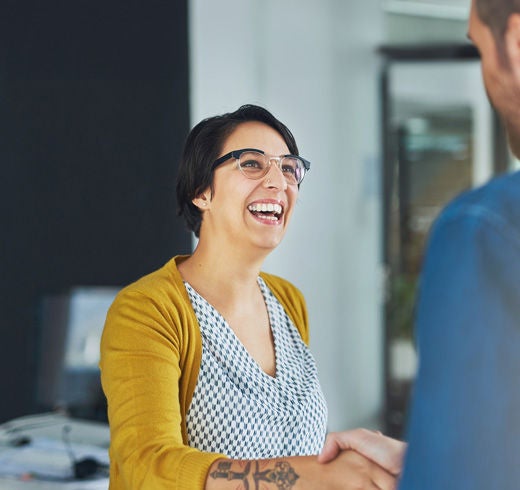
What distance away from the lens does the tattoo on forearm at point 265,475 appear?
1539 millimetres

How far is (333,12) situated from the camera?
670 cm

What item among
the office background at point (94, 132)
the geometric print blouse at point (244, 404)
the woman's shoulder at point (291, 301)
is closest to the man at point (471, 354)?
the geometric print blouse at point (244, 404)

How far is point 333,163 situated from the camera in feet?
21.8

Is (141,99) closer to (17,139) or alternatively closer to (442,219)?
(17,139)

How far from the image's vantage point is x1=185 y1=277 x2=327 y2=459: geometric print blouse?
6.11 feet

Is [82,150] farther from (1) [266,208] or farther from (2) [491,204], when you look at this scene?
(2) [491,204]

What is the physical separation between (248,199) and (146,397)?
1.91ft

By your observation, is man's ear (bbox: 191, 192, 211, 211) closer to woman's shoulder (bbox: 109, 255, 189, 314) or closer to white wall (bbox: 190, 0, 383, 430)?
woman's shoulder (bbox: 109, 255, 189, 314)

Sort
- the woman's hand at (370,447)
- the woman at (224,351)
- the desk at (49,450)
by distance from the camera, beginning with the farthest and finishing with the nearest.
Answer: the desk at (49,450), the woman at (224,351), the woman's hand at (370,447)

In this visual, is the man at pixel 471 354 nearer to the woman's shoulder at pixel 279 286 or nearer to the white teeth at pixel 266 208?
the white teeth at pixel 266 208

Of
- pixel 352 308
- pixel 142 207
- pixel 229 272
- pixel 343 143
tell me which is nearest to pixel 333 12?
pixel 343 143

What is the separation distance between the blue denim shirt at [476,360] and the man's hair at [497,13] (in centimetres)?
20

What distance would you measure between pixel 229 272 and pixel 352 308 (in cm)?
490

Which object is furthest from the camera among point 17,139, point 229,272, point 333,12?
point 333,12
